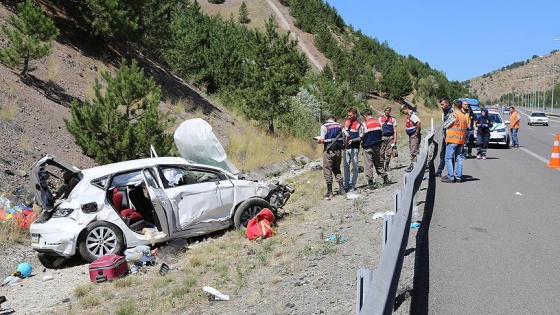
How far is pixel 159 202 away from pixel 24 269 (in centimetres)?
247

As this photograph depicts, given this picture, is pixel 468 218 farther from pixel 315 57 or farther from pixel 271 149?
pixel 315 57

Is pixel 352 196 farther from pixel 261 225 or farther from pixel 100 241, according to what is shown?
pixel 100 241

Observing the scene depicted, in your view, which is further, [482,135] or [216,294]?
[482,135]

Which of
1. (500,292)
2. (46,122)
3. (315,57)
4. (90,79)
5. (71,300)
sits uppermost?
(315,57)

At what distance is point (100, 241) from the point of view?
9.10 metres

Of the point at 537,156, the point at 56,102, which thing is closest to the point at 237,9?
the point at 56,102

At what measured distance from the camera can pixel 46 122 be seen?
15.9m

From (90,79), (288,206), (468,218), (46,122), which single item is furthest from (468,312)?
(90,79)

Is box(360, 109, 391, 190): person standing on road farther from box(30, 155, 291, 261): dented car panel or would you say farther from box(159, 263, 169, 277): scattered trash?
box(159, 263, 169, 277): scattered trash

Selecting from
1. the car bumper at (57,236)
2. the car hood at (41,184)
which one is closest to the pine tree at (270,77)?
the car hood at (41,184)

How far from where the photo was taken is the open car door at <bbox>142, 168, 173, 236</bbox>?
9391mm

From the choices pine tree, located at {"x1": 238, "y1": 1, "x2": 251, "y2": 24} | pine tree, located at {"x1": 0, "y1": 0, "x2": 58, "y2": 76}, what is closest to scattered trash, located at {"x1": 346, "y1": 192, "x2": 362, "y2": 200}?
pine tree, located at {"x1": 0, "y1": 0, "x2": 58, "y2": 76}

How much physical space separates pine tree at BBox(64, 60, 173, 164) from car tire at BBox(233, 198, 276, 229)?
4.89 metres

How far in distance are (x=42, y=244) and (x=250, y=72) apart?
21.1 meters
